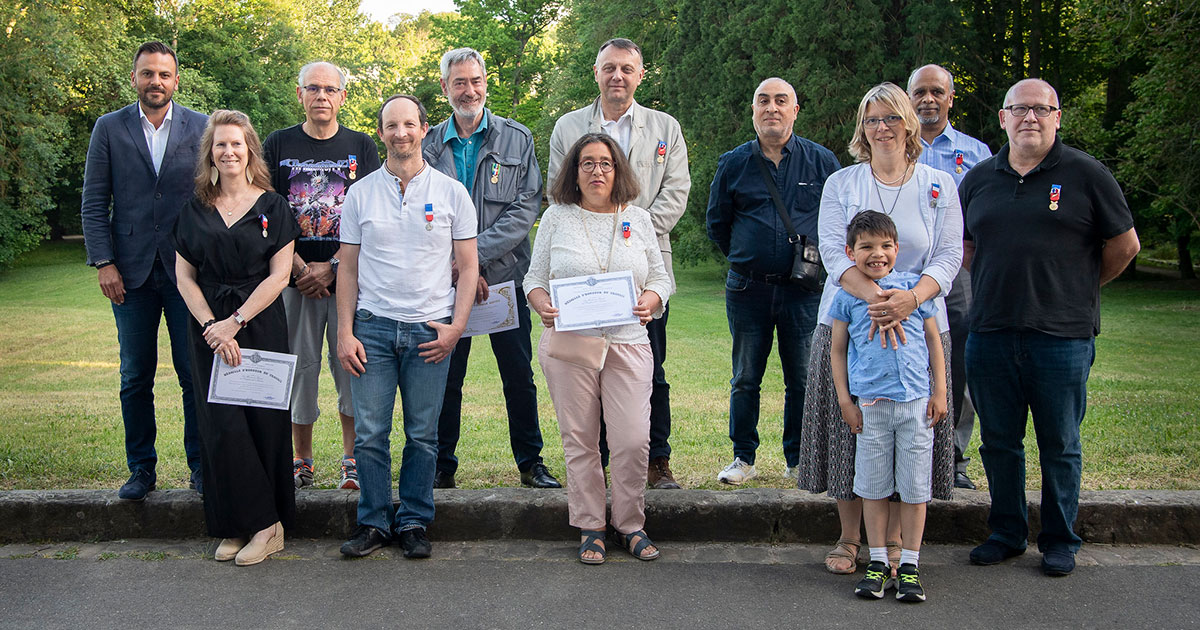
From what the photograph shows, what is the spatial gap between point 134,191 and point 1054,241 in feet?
15.4

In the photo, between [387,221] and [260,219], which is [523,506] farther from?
[260,219]

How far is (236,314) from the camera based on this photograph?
468 cm

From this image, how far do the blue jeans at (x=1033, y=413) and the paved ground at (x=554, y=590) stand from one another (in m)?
0.23

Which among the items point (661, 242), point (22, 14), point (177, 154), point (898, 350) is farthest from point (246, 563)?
point (22, 14)

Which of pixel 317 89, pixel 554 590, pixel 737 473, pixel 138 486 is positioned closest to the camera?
pixel 554 590

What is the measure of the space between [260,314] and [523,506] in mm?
1649

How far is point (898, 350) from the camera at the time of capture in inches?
165

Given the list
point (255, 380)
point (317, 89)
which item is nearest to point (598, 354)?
point (255, 380)

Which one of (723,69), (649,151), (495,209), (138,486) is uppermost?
(723,69)

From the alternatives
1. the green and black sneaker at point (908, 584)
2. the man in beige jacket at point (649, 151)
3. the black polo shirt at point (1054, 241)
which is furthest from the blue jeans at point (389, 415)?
the black polo shirt at point (1054, 241)

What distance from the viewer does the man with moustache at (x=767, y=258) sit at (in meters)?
5.52

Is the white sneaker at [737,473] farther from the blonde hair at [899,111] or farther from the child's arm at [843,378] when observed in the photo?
the blonde hair at [899,111]

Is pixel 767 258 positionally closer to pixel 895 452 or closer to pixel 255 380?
pixel 895 452

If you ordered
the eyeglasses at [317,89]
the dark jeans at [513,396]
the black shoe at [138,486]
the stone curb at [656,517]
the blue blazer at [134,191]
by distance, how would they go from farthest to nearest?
the dark jeans at [513,396], the eyeglasses at [317,89], the blue blazer at [134,191], the black shoe at [138,486], the stone curb at [656,517]
